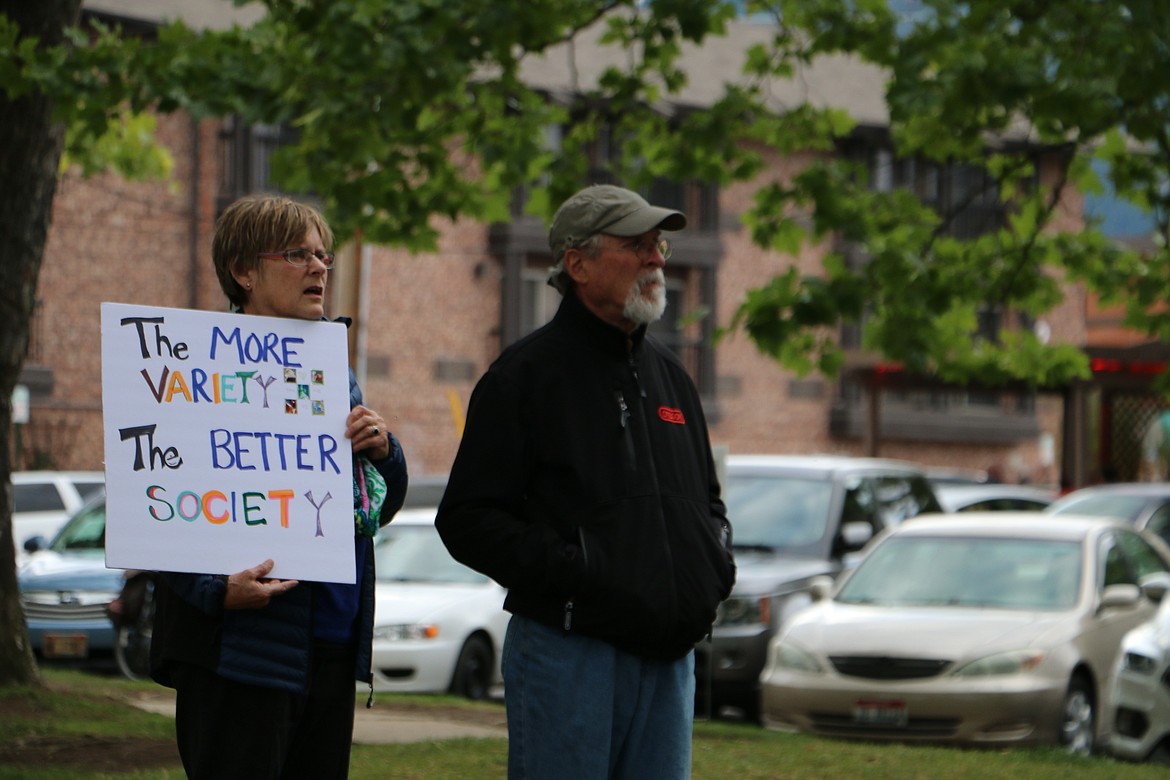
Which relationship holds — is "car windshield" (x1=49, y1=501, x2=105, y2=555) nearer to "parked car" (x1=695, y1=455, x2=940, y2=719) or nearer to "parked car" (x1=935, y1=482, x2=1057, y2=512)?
"parked car" (x1=695, y1=455, x2=940, y2=719)

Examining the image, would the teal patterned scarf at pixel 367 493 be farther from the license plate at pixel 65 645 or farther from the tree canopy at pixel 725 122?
the license plate at pixel 65 645

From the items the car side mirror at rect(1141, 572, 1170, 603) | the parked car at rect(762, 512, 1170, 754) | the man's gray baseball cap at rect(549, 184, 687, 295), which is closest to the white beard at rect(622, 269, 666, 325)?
the man's gray baseball cap at rect(549, 184, 687, 295)

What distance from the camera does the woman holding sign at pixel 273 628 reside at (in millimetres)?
4016

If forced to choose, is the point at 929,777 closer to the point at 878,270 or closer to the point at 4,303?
the point at 878,270

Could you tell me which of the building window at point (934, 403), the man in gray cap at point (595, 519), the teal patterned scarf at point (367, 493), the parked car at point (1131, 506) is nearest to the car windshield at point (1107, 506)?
the parked car at point (1131, 506)

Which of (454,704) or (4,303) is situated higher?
Answer: (4,303)

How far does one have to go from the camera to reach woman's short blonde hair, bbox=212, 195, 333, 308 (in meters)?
4.15

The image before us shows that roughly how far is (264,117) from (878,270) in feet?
14.3

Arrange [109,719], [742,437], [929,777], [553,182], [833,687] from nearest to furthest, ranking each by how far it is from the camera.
Result: [929,777] → [109,719] → [833,687] → [553,182] → [742,437]

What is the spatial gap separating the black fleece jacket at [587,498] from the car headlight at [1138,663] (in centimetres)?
617

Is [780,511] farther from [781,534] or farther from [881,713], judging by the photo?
[881,713]

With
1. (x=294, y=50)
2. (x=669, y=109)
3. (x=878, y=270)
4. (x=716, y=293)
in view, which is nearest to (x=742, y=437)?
(x=716, y=293)

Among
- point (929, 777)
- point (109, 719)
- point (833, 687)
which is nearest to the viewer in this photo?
point (929, 777)

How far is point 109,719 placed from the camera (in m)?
9.77
